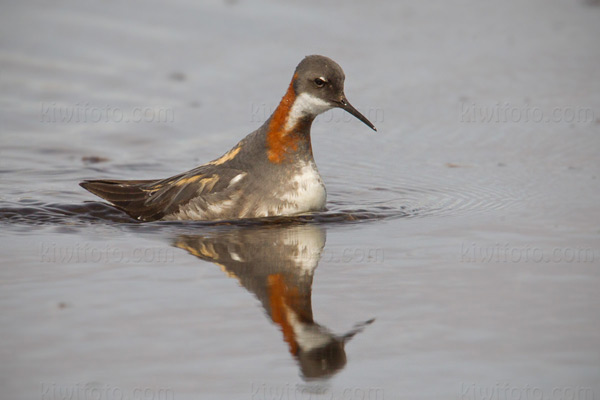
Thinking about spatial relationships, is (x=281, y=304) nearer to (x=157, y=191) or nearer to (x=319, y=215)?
(x=319, y=215)

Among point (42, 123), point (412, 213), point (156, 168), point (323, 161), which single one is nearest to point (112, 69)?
point (42, 123)

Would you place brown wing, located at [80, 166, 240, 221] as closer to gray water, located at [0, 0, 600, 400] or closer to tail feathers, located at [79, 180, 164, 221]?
tail feathers, located at [79, 180, 164, 221]

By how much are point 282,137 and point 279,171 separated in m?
0.32

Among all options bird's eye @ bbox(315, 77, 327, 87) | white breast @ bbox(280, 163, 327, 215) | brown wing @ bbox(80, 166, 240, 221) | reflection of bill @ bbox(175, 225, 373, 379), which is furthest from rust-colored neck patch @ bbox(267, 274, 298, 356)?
bird's eye @ bbox(315, 77, 327, 87)

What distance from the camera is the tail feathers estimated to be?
859 cm

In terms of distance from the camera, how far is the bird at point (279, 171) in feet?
26.9

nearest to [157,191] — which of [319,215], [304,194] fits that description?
[304,194]

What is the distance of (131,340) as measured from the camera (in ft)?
18.1

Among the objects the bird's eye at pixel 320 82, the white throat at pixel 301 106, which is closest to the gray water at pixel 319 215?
the white throat at pixel 301 106

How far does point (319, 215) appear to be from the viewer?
8312mm

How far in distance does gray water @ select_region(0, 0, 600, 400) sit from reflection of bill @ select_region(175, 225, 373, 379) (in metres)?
0.02

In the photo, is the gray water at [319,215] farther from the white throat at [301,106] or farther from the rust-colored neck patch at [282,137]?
the white throat at [301,106]

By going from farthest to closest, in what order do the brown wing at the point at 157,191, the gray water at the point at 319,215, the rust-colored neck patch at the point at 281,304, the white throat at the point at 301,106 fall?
the brown wing at the point at 157,191 → the white throat at the point at 301,106 → the rust-colored neck patch at the point at 281,304 → the gray water at the point at 319,215

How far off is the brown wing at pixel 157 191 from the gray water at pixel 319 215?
0.20 m
